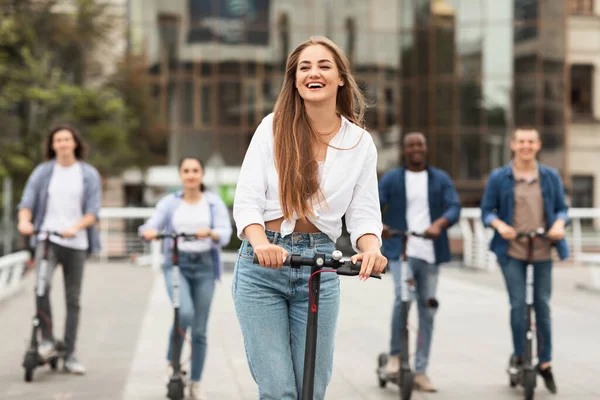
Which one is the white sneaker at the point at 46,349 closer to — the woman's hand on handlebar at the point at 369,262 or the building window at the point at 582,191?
the woman's hand on handlebar at the point at 369,262

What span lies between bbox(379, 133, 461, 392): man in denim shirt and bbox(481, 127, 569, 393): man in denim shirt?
1.28 feet

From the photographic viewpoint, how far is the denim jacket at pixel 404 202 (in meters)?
7.41

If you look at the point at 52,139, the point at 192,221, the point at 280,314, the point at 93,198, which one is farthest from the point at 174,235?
the point at 280,314

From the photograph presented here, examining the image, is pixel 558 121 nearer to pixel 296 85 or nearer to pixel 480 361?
pixel 480 361

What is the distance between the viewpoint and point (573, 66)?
37.7 metres

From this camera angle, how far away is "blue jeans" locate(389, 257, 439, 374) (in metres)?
7.34

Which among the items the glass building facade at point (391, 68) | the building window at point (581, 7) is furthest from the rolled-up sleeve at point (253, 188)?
the building window at point (581, 7)

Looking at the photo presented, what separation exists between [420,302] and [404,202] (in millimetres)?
758

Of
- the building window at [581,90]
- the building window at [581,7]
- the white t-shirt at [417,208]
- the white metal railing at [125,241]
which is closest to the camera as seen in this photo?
the white t-shirt at [417,208]

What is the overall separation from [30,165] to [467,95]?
635 inches

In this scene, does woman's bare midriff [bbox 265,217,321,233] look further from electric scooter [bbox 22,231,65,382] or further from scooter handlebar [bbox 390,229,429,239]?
electric scooter [bbox 22,231,65,382]

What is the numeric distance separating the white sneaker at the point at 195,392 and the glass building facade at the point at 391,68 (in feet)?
102

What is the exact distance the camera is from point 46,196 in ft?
26.3

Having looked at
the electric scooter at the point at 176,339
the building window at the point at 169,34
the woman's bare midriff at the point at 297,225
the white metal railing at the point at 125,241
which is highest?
the building window at the point at 169,34
